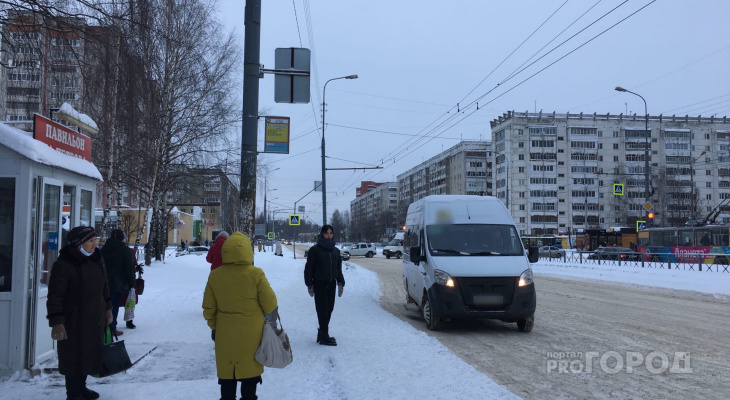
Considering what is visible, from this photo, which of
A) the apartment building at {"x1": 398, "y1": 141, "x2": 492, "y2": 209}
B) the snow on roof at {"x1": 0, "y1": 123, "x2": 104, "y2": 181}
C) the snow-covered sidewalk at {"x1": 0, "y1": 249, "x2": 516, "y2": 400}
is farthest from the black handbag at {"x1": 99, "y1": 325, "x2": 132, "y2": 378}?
the apartment building at {"x1": 398, "y1": 141, "x2": 492, "y2": 209}

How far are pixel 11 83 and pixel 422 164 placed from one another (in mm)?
120718

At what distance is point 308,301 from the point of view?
43.1 feet

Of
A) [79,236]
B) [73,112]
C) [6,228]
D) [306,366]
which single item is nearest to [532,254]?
[306,366]

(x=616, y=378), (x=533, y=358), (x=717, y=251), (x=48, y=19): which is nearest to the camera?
(x=48, y=19)

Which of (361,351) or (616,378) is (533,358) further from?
(361,351)

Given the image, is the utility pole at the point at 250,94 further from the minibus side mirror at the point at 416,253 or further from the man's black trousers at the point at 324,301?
the minibus side mirror at the point at 416,253

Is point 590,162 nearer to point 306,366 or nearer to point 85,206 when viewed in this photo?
point 306,366

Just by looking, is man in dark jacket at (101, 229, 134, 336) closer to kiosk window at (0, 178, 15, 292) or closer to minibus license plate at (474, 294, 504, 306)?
kiosk window at (0, 178, 15, 292)

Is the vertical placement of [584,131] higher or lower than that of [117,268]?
higher

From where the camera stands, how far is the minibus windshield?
960 cm

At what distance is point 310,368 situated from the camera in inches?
244

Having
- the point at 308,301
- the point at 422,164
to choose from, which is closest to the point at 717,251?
the point at 308,301

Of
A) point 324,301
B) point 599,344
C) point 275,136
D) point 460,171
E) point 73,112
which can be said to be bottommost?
point 599,344

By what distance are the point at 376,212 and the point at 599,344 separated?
14317cm
